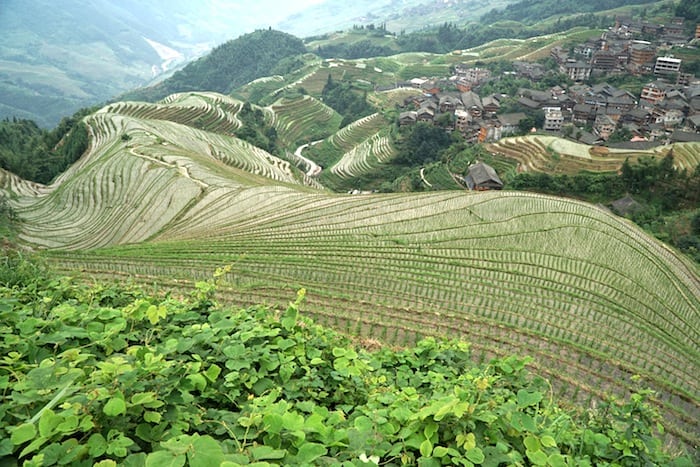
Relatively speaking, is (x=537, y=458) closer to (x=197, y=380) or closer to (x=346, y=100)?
(x=197, y=380)

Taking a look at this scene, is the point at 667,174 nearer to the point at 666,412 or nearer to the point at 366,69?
the point at 666,412

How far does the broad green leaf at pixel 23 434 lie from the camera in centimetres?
177

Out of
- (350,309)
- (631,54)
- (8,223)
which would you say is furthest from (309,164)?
(631,54)

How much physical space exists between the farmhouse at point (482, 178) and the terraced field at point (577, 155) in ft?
9.63

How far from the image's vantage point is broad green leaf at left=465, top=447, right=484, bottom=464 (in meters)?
2.26

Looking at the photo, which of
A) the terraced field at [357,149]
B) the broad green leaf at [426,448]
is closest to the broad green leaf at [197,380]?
the broad green leaf at [426,448]

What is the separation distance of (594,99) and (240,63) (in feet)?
321

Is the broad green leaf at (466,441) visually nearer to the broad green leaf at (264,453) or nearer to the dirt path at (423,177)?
the broad green leaf at (264,453)

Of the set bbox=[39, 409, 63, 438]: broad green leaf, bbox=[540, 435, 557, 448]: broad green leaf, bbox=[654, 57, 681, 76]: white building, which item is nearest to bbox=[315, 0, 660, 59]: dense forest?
bbox=[654, 57, 681, 76]: white building

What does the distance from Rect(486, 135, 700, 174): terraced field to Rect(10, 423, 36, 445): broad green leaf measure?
36.1m

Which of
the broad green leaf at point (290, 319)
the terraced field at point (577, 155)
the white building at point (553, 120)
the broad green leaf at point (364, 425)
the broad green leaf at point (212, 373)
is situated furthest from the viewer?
the white building at point (553, 120)

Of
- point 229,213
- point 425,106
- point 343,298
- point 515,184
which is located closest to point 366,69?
point 425,106

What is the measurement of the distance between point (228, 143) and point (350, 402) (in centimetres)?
4327

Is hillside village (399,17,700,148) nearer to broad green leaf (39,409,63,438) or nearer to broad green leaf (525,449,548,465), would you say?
broad green leaf (525,449,548,465)
